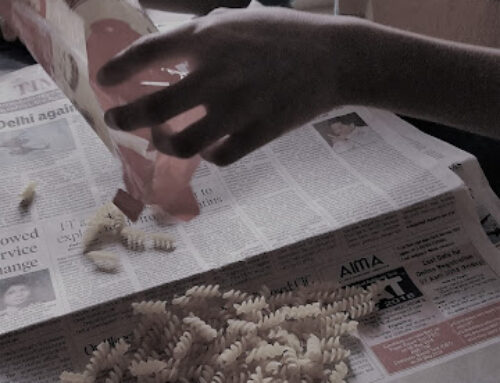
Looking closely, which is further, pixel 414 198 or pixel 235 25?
pixel 414 198

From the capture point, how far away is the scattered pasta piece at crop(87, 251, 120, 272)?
0.79m

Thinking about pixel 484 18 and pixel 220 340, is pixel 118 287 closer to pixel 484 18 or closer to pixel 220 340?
pixel 220 340

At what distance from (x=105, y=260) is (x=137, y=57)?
1.05 ft

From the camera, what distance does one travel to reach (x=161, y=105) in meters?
0.53

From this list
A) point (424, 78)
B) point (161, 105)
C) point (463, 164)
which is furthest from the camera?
point (463, 164)

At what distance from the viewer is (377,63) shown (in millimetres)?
603

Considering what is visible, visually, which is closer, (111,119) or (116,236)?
(111,119)

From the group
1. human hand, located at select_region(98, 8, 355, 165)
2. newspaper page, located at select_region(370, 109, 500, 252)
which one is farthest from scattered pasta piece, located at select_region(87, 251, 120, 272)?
newspaper page, located at select_region(370, 109, 500, 252)

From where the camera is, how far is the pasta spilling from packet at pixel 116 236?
81cm

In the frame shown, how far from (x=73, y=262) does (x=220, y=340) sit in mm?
200

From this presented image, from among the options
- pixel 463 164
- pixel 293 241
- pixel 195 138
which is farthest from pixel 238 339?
pixel 463 164

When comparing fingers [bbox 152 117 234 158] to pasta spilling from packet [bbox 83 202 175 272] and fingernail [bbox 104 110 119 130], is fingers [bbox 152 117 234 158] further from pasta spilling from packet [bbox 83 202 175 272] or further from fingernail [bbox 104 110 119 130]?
pasta spilling from packet [bbox 83 202 175 272]

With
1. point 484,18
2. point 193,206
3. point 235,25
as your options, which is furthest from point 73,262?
point 484,18

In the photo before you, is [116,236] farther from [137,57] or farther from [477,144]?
[477,144]
